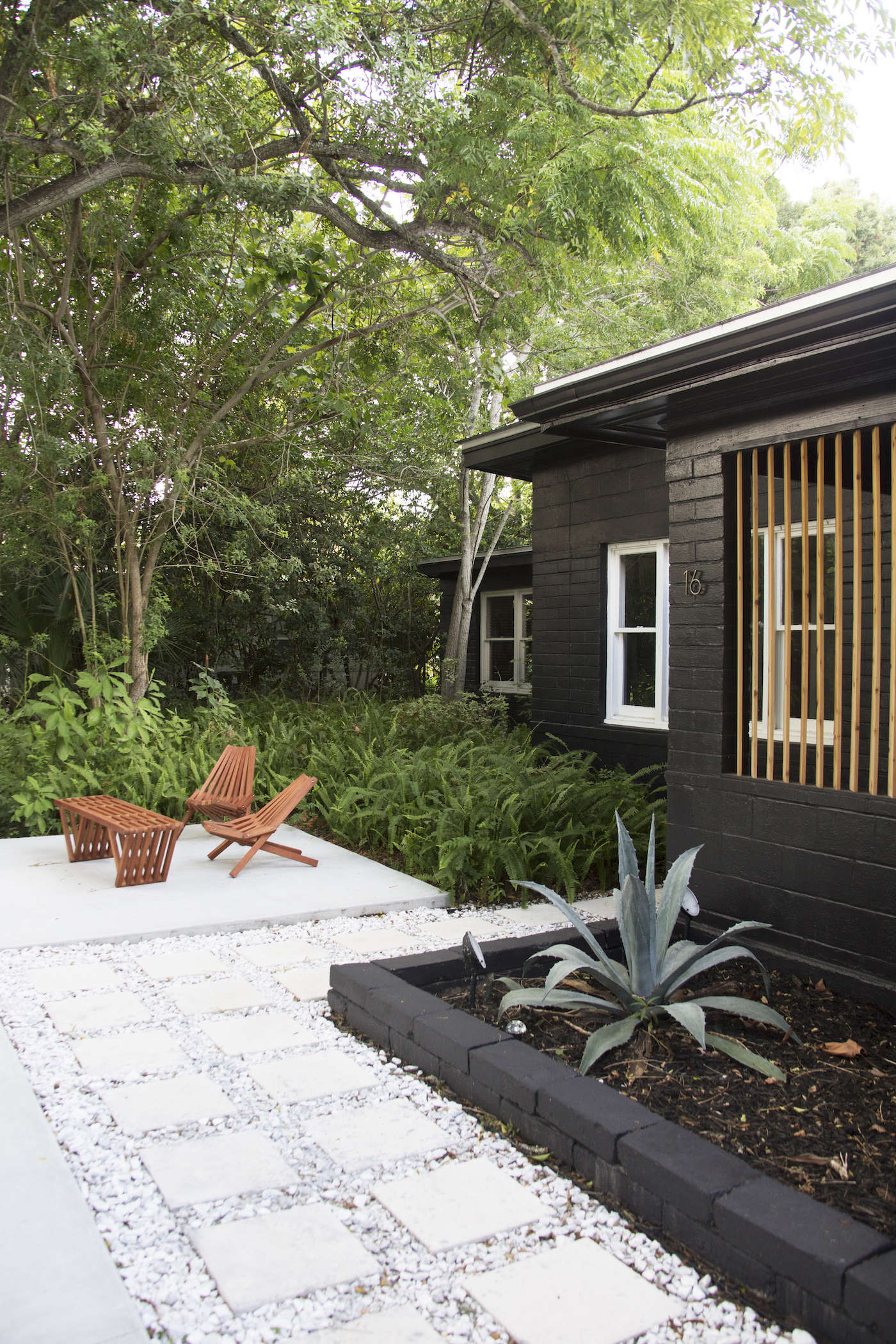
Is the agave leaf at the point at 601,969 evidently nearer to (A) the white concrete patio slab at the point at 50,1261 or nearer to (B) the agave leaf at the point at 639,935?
(B) the agave leaf at the point at 639,935

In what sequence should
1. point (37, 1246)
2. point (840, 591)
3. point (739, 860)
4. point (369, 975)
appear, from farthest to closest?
point (739, 860)
point (840, 591)
point (369, 975)
point (37, 1246)

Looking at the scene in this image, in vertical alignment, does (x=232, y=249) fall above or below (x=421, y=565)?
above

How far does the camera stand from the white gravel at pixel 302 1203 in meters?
1.84

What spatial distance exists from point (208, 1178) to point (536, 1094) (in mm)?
886

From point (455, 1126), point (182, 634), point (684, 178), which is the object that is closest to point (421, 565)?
point (182, 634)

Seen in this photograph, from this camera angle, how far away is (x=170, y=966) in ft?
13.5

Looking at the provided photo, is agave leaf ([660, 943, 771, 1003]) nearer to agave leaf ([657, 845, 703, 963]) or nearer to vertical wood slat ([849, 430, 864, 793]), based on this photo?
agave leaf ([657, 845, 703, 963])

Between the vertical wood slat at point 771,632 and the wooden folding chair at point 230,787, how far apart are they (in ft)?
12.8

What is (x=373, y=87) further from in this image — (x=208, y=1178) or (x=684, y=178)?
(x=208, y=1178)

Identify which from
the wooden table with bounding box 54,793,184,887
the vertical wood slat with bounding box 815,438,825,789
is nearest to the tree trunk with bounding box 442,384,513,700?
the wooden table with bounding box 54,793,184,887

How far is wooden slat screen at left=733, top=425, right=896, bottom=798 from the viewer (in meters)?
3.60

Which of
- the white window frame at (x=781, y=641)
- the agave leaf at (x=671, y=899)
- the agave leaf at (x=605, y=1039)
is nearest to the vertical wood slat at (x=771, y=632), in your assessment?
the white window frame at (x=781, y=641)

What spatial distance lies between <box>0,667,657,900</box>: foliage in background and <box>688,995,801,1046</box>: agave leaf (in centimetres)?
222

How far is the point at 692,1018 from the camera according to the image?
2.75 meters
